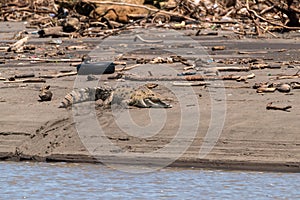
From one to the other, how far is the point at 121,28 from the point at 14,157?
34.5ft

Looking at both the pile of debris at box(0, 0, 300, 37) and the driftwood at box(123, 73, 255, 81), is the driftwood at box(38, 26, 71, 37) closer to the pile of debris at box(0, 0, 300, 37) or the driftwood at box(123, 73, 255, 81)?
the pile of debris at box(0, 0, 300, 37)

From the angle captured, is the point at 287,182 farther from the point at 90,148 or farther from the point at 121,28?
the point at 121,28

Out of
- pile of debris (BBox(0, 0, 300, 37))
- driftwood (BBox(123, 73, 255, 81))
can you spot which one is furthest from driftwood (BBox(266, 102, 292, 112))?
pile of debris (BBox(0, 0, 300, 37))

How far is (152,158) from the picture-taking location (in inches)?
257

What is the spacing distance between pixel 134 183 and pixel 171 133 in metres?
0.91

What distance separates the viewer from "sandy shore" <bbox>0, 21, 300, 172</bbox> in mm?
6453

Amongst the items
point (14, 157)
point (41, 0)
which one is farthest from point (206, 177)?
point (41, 0)

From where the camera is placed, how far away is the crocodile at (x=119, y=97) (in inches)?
313

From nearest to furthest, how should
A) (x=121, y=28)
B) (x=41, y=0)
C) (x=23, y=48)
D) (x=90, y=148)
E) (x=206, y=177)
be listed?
1. (x=206, y=177)
2. (x=90, y=148)
3. (x=23, y=48)
4. (x=121, y=28)
5. (x=41, y=0)

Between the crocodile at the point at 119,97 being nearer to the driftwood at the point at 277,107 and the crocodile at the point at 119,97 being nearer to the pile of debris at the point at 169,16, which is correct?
the driftwood at the point at 277,107

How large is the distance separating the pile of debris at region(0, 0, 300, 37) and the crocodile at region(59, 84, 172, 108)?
24.7 feet

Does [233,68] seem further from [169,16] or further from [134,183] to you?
[169,16]

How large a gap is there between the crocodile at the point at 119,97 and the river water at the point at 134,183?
1466mm

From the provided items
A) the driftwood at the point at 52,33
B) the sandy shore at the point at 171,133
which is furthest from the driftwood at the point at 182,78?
the driftwood at the point at 52,33
